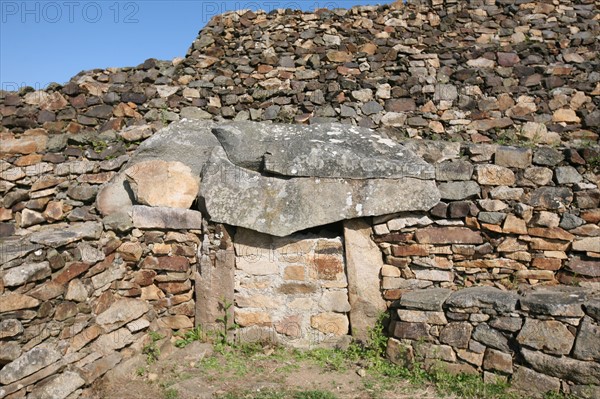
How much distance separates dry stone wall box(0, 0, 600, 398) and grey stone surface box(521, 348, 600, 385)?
0.01 meters

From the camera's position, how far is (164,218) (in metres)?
4.66

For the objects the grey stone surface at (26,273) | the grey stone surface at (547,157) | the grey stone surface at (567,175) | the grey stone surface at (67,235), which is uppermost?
the grey stone surface at (547,157)

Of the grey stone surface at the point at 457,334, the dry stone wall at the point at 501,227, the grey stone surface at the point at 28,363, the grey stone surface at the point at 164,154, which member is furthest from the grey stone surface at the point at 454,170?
the grey stone surface at the point at 28,363

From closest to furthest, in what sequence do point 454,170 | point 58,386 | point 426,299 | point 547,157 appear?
point 58,386 → point 426,299 → point 547,157 → point 454,170

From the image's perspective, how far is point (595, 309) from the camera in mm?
3631

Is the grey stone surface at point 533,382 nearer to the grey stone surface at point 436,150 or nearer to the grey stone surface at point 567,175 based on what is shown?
the grey stone surface at point 567,175

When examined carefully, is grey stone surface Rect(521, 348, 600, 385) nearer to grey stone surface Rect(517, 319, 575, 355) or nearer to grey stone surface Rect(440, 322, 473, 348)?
grey stone surface Rect(517, 319, 575, 355)

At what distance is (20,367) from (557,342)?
4246mm

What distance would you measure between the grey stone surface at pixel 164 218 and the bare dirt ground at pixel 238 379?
4.01 feet

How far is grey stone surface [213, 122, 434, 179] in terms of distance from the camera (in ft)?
15.0

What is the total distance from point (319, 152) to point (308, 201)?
537 mm

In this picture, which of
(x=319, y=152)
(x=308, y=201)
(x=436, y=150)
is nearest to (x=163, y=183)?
(x=308, y=201)

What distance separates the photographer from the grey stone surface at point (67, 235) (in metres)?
3.86

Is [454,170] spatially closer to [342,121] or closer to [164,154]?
[342,121]
